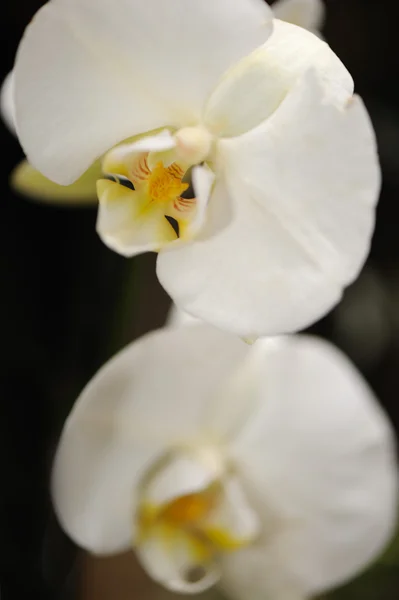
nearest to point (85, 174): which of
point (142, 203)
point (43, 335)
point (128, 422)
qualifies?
point (142, 203)

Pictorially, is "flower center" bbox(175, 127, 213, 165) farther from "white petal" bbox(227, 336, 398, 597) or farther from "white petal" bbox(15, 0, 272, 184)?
"white petal" bbox(227, 336, 398, 597)

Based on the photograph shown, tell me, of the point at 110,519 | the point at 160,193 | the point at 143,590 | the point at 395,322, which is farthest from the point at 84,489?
the point at 395,322

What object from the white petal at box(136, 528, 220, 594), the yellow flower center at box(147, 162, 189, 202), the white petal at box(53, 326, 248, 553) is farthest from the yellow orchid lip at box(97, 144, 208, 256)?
the white petal at box(136, 528, 220, 594)

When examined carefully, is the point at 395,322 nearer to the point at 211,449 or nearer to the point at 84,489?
the point at 211,449

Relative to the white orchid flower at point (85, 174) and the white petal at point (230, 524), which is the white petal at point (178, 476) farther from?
the white orchid flower at point (85, 174)

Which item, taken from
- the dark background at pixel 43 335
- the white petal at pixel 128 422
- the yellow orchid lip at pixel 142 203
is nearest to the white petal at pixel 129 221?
the yellow orchid lip at pixel 142 203

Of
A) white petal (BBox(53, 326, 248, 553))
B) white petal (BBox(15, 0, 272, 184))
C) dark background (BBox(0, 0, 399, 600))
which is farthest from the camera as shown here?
dark background (BBox(0, 0, 399, 600))
